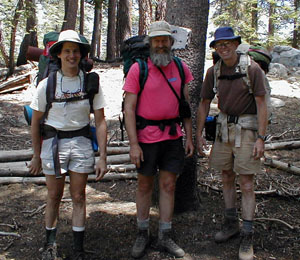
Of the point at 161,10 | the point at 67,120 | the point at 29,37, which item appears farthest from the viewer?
the point at 29,37

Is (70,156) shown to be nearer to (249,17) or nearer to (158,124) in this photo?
(158,124)

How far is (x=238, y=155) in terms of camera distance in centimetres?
387

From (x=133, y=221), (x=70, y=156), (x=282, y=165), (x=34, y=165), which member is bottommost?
(x=133, y=221)

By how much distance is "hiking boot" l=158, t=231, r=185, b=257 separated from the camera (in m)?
3.89

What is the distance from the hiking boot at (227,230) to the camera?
413 cm

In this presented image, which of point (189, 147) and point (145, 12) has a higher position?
point (145, 12)

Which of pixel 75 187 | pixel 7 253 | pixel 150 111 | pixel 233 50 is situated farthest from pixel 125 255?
pixel 233 50

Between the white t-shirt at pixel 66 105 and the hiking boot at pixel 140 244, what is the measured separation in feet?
4.57

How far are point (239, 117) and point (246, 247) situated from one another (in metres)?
1.38

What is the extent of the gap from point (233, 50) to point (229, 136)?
0.92 m

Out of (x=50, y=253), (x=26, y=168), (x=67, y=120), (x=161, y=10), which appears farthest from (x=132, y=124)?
(x=161, y=10)

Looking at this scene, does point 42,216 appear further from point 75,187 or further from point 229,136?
point 229,136

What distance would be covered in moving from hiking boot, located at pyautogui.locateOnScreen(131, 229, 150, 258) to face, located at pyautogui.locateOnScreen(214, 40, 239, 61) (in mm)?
2065

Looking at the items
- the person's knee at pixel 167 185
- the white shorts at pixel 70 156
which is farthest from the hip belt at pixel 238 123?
the white shorts at pixel 70 156
